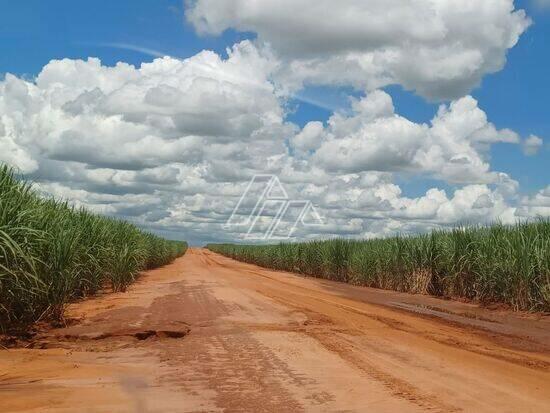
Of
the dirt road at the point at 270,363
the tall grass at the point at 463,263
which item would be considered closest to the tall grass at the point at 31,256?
the dirt road at the point at 270,363

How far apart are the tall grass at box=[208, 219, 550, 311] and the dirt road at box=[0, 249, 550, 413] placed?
2.46m

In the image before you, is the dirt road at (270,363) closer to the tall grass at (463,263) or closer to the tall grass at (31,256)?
the tall grass at (31,256)

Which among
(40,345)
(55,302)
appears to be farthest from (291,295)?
(40,345)

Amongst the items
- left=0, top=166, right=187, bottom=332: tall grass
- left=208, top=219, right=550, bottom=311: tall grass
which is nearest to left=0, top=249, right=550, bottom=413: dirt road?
left=0, top=166, right=187, bottom=332: tall grass

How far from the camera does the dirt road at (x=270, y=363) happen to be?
505cm

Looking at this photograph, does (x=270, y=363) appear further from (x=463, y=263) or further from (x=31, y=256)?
(x=463, y=263)

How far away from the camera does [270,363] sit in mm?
6684

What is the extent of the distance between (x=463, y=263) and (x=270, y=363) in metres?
13.1

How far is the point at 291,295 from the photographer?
16.2m

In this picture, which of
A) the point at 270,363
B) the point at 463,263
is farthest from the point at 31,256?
the point at 463,263

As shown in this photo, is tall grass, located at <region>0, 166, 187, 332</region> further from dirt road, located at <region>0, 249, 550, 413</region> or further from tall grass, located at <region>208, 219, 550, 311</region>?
tall grass, located at <region>208, 219, 550, 311</region>

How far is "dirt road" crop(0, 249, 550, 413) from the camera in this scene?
16.6ft

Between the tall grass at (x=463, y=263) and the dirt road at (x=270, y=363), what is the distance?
246 cm

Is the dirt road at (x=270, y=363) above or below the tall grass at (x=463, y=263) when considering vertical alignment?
below
